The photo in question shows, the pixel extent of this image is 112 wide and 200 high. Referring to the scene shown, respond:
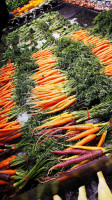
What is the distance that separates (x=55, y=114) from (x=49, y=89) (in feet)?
2.40

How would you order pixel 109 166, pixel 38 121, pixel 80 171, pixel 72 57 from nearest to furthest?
pixel 80 171
pixel 109 166
pixel 38 121
pixel 72 57

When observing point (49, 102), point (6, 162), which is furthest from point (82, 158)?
point (49, 102)

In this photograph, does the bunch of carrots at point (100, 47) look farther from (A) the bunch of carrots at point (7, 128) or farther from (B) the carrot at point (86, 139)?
(A) the bunch of carrots at point (7, 128)

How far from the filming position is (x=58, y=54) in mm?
3992

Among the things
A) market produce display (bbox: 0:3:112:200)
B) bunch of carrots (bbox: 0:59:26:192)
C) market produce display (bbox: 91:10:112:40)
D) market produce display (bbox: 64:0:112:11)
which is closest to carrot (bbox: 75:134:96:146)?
market produce display (bbox: 0:3:112:200)

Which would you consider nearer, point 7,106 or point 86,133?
point 86,133

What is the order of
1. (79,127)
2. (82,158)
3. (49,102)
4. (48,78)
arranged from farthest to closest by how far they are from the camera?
(48,78)
(49,102)
(79,127)
(82,158)

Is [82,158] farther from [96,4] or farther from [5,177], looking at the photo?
[96,4]

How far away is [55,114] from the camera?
2760 millimetres

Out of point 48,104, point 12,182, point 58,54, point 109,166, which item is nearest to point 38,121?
point 48,104

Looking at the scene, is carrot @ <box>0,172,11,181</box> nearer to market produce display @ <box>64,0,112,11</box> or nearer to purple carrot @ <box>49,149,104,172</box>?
purple carrot @ <box>49,149,104,172</box>

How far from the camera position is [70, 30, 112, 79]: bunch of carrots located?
3.23 m

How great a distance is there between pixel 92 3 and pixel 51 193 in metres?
6.57

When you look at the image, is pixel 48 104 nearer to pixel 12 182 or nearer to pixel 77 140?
pixel 77 140
